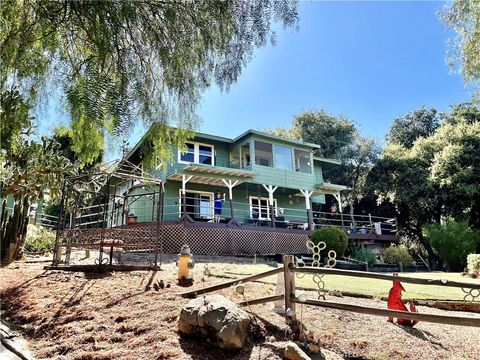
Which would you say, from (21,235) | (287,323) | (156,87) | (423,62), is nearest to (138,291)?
(287,323)

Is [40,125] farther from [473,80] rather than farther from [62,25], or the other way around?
[473,80]

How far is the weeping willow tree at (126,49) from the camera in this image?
3.65m

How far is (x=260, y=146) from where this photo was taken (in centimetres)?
2362

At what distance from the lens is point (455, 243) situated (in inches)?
782

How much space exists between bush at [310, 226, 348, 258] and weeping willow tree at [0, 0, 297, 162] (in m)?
13.7

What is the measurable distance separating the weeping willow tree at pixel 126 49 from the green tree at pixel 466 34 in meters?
6.54

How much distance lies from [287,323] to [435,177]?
77.3 feet

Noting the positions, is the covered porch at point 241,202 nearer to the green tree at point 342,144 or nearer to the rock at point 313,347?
the green tree at point 342,144

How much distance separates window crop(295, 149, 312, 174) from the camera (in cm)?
2503

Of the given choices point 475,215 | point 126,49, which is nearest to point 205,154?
point 126,49

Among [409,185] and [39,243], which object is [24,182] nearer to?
[39,243]

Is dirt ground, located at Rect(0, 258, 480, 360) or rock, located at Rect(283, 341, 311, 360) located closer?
rock, located at Rect(283, 341, 311, 360)

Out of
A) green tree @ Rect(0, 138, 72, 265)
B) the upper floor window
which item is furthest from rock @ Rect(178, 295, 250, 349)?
the upper floor window

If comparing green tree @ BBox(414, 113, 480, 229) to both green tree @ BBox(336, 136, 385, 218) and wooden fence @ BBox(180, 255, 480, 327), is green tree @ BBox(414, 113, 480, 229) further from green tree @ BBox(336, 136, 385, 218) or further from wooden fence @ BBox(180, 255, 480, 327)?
wooden fence @ BBox(180, 255, 480, 327)
